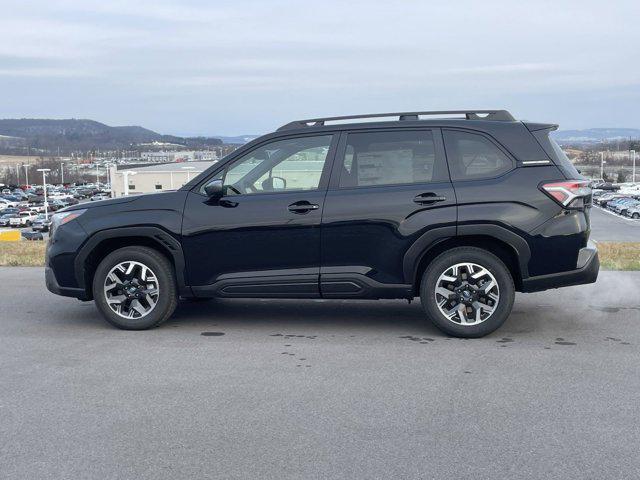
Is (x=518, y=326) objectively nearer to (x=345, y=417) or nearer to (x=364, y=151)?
(x=364, y=151)

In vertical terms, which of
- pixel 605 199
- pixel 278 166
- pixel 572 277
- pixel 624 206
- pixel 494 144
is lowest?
pixel 605 199

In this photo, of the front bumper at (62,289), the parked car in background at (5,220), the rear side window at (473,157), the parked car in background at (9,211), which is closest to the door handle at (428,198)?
the rear side window at (473,157)

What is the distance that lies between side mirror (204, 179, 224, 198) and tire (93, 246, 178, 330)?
72 cm

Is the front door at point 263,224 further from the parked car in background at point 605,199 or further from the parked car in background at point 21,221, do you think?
the parked car in background at point 605,199

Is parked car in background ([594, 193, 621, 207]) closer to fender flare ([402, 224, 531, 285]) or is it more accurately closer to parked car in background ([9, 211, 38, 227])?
parked car in background ([9, 211, 38, 227])

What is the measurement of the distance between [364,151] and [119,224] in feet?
7.19

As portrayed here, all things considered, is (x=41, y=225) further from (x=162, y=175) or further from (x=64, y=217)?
(x=64, y=217)

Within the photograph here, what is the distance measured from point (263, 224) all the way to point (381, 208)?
3.26 feet

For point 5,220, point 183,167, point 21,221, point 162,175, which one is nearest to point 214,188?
point 183,167

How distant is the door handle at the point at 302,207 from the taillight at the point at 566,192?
6.07 feet

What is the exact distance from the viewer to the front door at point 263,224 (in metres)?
6.54

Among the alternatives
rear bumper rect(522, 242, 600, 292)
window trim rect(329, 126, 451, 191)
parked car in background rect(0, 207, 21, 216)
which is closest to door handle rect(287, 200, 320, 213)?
window trim rect(329, 126, 451, 191)

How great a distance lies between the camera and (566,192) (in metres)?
6.25

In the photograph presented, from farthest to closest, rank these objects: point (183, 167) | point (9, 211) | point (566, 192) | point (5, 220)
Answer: point (9, 211) < point (5, 220) < point (183, 167) < point (566, 192)
